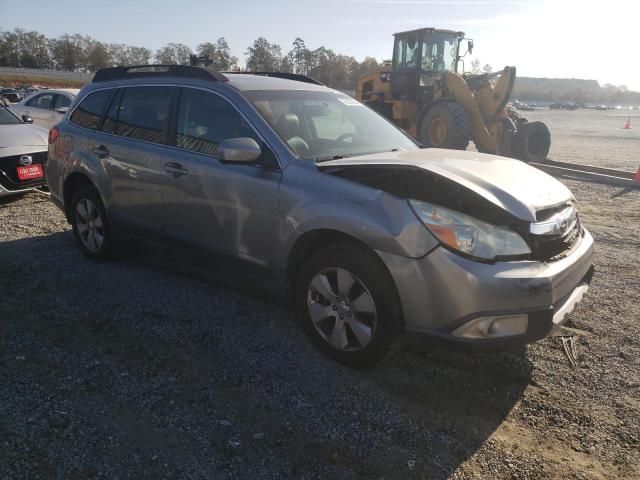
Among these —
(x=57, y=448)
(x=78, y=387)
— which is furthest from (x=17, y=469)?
(x=78, y=387)

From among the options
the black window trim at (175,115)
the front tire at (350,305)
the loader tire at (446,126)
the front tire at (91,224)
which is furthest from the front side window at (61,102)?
the front tire at (350,305)

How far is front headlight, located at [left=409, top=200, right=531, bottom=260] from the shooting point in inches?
104

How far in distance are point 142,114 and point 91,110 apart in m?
0.93

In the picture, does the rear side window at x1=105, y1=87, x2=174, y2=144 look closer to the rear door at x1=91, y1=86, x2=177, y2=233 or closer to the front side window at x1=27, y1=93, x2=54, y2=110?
the rear door at x1=91, y1=86, x2=177, y2=233

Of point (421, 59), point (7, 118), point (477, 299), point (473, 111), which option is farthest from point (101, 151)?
point (421, 59)

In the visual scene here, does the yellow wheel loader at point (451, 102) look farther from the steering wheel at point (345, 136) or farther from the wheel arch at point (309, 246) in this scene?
the wheel arch at point (309, 246)

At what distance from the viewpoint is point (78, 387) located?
2934 millimetres

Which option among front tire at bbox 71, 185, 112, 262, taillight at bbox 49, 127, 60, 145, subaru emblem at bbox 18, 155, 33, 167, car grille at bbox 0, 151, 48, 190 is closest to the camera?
front tire at bbox 71, 185, 112, 262

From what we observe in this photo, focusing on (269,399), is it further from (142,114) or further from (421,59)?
(421,59)

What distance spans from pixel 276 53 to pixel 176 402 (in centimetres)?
10546

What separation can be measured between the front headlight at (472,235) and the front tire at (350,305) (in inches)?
15.8

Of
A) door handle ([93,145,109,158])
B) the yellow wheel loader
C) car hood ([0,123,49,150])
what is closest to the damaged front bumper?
door handle ([93,145,109,158])

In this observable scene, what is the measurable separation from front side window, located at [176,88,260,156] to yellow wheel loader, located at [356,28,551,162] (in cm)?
836

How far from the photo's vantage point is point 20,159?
7.18 metres
